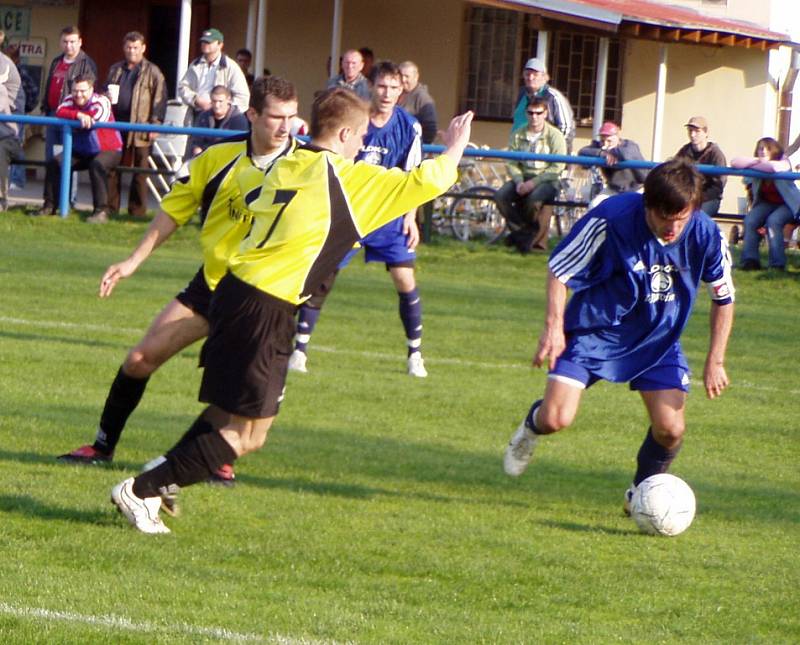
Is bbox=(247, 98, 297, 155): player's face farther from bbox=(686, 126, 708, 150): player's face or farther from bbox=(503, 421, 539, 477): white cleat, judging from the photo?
bbox=(686, 126, 708, 150): player's face

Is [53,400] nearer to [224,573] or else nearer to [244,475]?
[244,475]

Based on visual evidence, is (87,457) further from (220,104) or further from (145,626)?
(220,104)

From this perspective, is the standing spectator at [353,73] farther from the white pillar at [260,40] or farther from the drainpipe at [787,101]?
the drainpipe at [787,101]

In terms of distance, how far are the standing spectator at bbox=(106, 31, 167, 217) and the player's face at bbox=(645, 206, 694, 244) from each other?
12534 millimetres

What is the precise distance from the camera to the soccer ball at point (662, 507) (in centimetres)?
647

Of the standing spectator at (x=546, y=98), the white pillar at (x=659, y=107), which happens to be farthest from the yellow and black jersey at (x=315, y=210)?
the white pillar at (x=659, y=107)

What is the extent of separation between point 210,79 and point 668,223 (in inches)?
501

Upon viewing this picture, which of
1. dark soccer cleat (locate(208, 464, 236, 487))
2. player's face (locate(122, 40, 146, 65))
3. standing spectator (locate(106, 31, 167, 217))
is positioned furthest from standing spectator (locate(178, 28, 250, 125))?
dark soccer cleat (locate(208, 464, 236, 487))

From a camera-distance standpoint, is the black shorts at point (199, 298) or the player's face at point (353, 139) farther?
the black shorts at point (199, 298)

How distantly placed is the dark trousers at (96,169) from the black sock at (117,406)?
1097cm

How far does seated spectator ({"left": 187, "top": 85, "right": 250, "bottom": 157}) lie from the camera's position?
16.9 metres

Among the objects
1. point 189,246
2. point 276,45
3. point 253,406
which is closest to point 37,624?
point 253,406

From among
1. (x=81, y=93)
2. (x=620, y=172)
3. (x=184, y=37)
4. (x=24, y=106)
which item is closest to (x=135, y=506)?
(x=620, y=172)

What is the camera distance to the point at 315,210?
5.74 meters
